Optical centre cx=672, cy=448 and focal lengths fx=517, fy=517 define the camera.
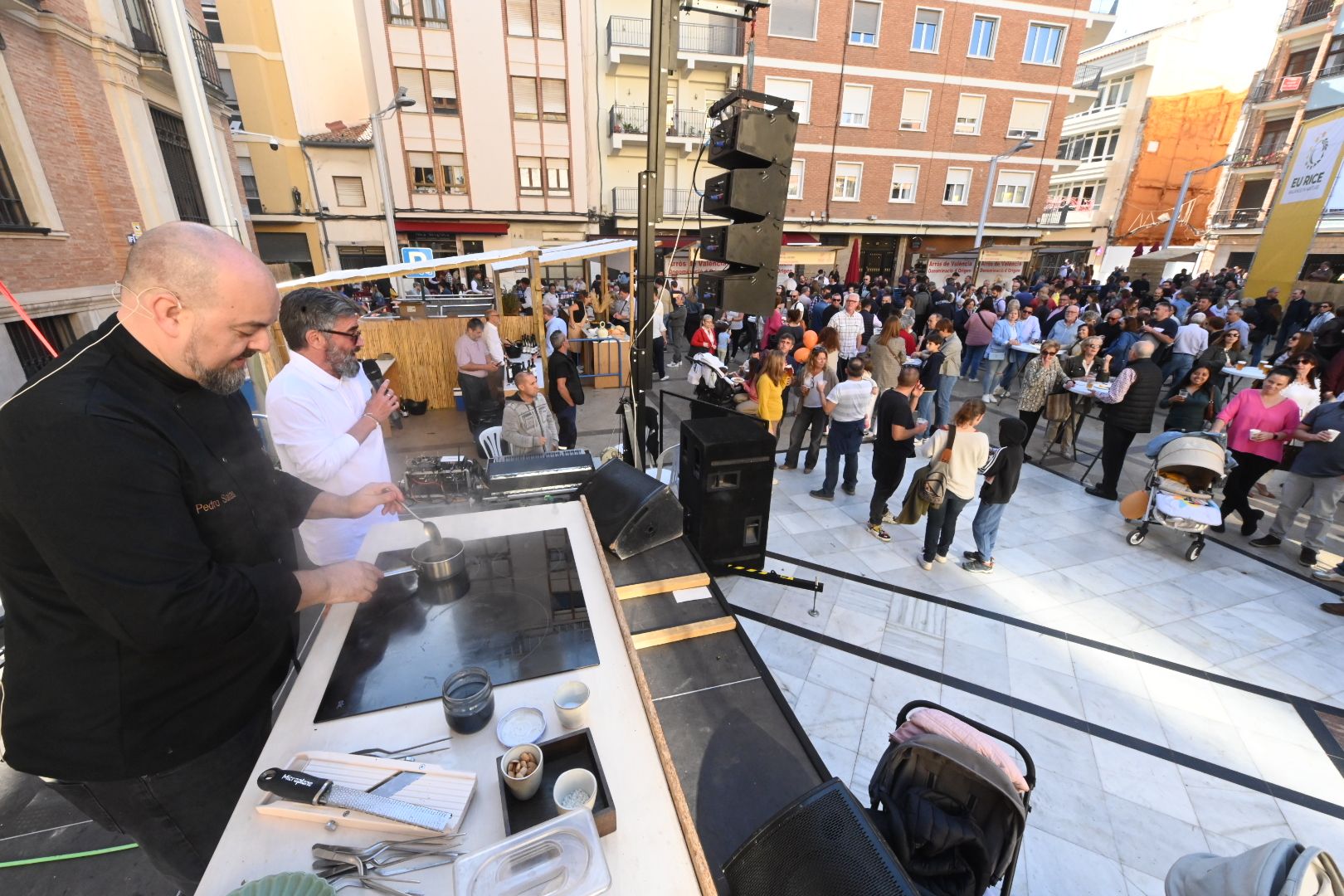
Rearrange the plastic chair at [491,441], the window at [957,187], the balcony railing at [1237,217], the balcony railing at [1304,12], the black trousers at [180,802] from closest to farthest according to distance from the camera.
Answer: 1. the black trousers at [180,802]
2. the plastic chair at [491,441]
3. the balcony railing at [1304,12]
4. the window at [957,187]
5. the balcony railing at [1237,217]

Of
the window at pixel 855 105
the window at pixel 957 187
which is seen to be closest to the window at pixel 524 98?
the window at pixel 855 105

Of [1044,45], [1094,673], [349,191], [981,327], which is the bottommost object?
→ [1094,673]

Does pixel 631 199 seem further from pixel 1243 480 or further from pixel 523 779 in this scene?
pixel 523 779

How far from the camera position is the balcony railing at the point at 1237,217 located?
73.0ft

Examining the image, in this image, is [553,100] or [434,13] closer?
[434,13]

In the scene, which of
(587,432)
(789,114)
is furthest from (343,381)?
(587,432)

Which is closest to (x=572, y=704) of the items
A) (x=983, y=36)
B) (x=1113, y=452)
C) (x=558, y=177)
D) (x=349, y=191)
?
(x=1113, y=452)

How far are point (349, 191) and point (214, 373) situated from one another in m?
23.4

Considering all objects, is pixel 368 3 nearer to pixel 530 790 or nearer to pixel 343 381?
pixel 343 381

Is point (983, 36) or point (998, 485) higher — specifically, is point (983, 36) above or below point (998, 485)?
above

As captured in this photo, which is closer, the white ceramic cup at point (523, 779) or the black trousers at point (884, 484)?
the white ceramic cup at point (523, 779)

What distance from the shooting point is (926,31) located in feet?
63.6

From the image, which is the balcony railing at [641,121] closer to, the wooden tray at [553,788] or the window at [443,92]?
the window at [443,92]

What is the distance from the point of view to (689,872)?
1.02 metres
